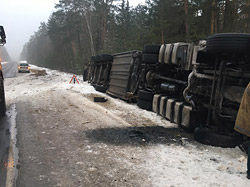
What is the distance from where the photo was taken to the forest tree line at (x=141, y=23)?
58.2 feet

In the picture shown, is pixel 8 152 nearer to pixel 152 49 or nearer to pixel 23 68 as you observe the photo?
pixel 152 49

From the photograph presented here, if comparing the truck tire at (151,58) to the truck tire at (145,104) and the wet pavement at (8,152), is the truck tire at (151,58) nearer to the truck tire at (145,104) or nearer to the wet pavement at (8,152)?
the truck tire at (145,104)

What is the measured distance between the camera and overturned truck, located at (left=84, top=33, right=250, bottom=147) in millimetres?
3851

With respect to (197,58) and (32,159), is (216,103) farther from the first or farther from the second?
(32,159)

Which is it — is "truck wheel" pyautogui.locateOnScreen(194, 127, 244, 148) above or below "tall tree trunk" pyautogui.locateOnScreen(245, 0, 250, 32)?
below

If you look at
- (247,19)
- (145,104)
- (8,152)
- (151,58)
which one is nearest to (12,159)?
(8,152)

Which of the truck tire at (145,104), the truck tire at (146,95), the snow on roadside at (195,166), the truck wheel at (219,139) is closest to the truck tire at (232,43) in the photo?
the truck wheel at (219,139)

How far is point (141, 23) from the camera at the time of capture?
37656 mm

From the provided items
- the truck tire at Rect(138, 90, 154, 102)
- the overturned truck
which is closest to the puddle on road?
the overturned truck

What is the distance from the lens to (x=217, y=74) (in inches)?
168

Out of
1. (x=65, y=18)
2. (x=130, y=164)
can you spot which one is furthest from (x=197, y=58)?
(x=65, y=18)

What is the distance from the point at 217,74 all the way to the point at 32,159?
11.9 ft

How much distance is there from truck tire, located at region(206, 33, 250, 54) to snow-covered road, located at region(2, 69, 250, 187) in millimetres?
1830

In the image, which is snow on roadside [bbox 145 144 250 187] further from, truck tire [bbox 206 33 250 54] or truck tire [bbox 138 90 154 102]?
truck tire [bbox 138 90 154 102]
